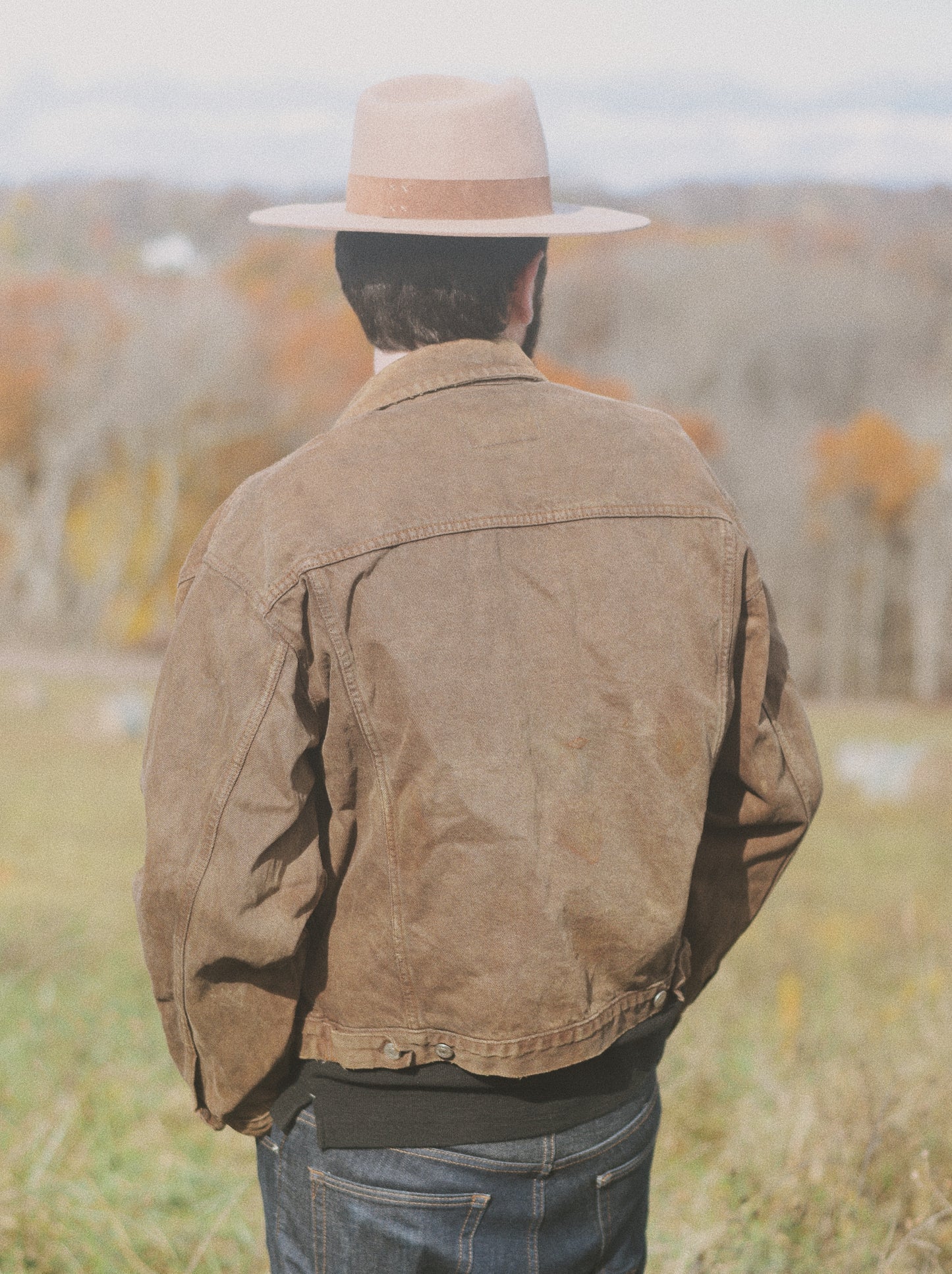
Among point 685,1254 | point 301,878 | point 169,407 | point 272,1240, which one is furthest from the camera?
point 169,407

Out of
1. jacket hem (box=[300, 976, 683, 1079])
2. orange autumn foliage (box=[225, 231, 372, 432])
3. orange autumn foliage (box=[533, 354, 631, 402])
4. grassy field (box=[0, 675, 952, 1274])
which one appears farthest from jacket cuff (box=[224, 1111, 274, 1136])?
orange autumn foliage (box=[225, 231, 372, 432])

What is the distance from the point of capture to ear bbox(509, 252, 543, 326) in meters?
1.40

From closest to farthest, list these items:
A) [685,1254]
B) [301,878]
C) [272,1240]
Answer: [301,878] < [272,1240] < [685,1254]

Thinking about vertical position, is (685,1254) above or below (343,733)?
below

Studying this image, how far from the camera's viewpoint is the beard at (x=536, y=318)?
146cm

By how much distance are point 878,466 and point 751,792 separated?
2816 centimetres

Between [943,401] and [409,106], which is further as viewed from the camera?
[943,401]

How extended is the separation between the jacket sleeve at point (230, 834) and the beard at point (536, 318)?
508 millimetres

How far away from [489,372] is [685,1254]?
169cm

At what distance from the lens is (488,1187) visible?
134 centimetres

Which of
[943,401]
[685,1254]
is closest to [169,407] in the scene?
[943,401]

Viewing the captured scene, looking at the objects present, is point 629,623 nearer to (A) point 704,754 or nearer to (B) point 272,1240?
(A) point 704,754

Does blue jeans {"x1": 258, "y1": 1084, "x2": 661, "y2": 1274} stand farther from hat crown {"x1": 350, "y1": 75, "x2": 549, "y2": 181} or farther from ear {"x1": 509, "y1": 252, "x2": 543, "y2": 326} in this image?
hat crown {"x1": 350, "y1": 75, "x2": 549, "y2": 181}

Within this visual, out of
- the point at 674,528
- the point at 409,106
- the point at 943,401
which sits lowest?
the point at 943,401
